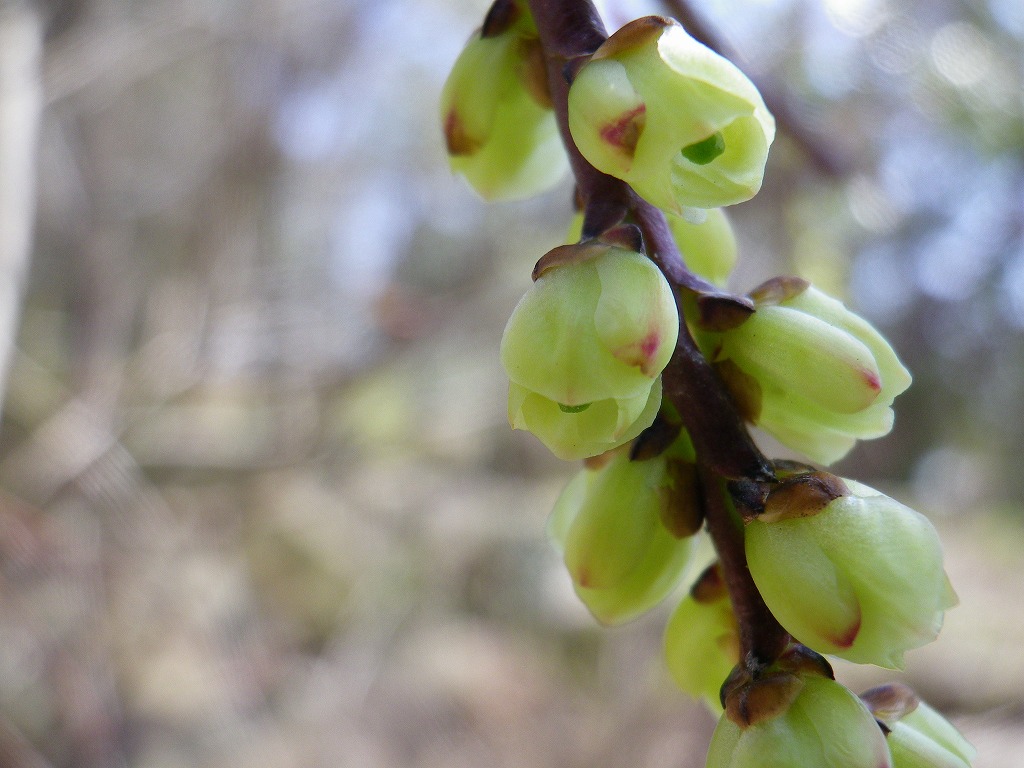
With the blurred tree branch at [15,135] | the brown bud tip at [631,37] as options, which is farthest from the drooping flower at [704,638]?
the blurred tree branch at [15,135]

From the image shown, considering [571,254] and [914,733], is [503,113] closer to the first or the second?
[571,254]

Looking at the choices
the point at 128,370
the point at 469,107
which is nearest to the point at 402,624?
the point at 128,370

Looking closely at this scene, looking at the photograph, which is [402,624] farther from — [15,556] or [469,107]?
[469,107]

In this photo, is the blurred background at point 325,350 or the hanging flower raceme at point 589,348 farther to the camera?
the blurred background at point 325,350

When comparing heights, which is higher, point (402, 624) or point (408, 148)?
point (408, 148)

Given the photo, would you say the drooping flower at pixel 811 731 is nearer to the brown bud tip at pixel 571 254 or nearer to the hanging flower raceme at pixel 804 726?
the hanging flower raceme at pixel 804 726

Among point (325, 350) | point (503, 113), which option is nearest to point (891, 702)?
point (503, 113)

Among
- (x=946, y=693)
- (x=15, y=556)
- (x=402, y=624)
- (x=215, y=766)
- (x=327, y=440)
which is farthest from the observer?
(x=402, y=624)
